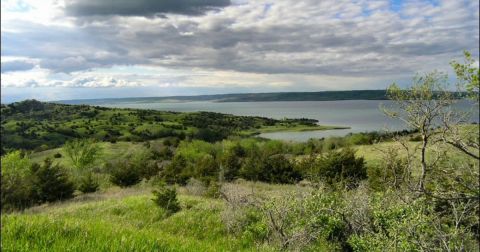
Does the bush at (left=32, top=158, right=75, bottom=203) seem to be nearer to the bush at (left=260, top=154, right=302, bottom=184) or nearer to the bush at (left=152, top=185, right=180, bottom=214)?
the bush at (left=152, top=185, right=180, bottom=214)

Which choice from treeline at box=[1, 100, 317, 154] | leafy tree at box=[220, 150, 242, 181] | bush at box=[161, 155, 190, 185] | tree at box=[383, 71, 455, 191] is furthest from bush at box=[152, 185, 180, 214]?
treeline at box=[1, 100, 317, 154]

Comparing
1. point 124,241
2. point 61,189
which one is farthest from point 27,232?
point 61,189

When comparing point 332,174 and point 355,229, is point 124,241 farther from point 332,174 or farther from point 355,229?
point 332,174

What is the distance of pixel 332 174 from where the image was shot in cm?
2481

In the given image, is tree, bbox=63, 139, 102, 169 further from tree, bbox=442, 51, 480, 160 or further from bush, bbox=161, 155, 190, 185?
tree, bbox=442, 51, 480, 160

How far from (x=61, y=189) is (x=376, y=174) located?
19.8 meters

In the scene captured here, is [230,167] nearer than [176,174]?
No

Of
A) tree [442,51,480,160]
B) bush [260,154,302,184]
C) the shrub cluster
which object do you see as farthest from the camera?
bush [260,154,302,184]

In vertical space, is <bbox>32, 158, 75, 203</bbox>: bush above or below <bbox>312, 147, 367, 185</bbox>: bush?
below

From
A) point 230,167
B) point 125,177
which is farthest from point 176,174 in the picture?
point 230,167

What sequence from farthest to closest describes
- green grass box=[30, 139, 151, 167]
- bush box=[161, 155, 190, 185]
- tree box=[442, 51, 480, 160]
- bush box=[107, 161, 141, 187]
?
green grass box=[30, 139, 151, 167]
bush box=[107, 161, 141, 187]
bush box=[161, 155, 190, 185]
tree box=[442, 51, 480, 160]

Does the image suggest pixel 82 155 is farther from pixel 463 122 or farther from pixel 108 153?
pixel 463 122

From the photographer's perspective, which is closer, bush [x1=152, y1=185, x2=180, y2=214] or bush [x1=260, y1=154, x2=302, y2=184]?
bush [x1=152, y1=185, x2=180, y2=214]

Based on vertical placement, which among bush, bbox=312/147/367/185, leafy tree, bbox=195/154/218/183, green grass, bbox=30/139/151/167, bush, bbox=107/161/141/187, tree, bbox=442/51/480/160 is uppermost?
tree, bbox=442/51/480/160
